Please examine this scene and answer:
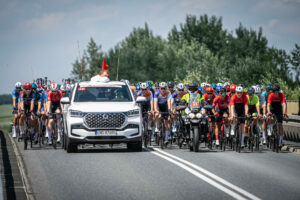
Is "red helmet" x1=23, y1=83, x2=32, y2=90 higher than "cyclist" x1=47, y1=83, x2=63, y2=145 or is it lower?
higher

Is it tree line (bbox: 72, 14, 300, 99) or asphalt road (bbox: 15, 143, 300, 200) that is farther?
tree line (bbox: 72, 14, 300, 99)

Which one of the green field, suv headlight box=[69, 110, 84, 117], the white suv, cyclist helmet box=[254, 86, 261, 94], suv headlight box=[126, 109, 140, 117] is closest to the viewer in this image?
the white suv

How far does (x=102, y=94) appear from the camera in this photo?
61.8 feet

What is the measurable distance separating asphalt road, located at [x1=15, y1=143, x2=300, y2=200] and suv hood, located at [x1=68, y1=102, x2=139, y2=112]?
3.82 feet

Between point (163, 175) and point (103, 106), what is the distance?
5351 millimetres

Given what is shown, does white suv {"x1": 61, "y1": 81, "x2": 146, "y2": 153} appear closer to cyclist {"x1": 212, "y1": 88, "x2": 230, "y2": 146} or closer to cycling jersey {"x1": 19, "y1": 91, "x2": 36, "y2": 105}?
cycling jersey {"x1": 19, "y1": 91, "x2": 36, "y2": 105}

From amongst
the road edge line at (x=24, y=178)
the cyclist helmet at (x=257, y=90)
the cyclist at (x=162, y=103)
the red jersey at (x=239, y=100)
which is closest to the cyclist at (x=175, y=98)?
the cyclist at (x=162, y=103)

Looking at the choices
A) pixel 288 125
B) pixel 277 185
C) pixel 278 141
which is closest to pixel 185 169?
pixel 277 185

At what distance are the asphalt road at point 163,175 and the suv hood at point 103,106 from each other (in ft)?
3.82

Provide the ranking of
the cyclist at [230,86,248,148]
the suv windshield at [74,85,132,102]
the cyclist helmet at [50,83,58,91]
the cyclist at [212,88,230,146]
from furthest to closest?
the cyclist helmet at [50,83,58,91] < the cyclist at [212,88,230,146] < the cyclist at [230,86,248,148] < the suv windshield at [74,85,132,102]

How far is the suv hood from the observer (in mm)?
17688

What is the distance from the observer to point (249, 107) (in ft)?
69.4

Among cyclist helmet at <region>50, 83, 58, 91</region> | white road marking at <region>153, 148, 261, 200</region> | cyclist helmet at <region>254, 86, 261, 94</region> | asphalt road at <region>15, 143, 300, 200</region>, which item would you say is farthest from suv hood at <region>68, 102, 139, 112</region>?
cyclist helmet at <region>254, 86, 261, 94</region>

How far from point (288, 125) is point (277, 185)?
45.9 feet
